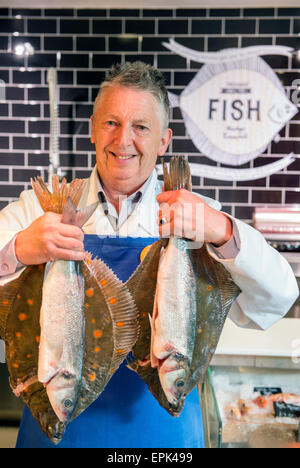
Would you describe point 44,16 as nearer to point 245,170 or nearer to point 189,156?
point 189,156

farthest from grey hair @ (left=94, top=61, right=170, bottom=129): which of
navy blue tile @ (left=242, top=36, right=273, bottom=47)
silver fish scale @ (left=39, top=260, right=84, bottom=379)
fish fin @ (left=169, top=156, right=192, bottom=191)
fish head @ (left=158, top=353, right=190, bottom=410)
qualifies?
navy blue tile @ (left=242, top=36, right=273, bottom=47)

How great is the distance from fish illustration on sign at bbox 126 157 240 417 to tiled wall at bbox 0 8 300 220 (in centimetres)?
101

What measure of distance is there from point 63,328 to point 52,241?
0.18 meters

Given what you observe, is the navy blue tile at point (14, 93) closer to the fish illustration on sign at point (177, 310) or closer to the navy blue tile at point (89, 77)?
the navy blue tile at point (89, 77)

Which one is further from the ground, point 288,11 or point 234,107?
point 288,11

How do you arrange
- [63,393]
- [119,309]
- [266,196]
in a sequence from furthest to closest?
[266,196], [119,309], [63,393]

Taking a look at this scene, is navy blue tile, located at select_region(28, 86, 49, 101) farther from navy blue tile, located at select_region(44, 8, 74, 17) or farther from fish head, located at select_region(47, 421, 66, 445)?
fish head, located at select_region(47, 421, 66, 445)

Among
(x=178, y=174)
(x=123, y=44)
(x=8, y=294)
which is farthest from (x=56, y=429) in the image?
(x=123, y=44)

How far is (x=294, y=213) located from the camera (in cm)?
188

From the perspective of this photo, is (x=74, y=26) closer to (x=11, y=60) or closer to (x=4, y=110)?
(x=11, y=60)

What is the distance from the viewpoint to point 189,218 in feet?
3.07

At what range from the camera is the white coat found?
3.24ft

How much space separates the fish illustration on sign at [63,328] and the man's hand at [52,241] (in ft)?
0.07

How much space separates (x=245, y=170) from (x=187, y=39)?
0.61m
